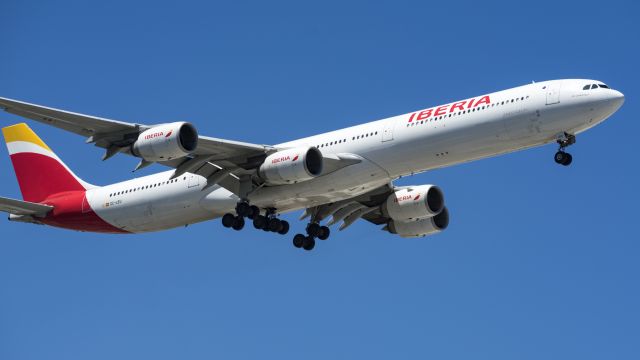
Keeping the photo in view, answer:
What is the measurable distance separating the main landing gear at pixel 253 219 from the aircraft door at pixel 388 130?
22.5ft

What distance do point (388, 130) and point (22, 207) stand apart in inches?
752

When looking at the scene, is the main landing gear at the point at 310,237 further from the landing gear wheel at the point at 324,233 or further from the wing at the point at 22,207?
the wing at the point at 22,207

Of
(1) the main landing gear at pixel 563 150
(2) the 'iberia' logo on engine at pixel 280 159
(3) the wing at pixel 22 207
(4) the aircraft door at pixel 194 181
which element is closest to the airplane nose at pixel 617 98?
(1) the main landing gear at pixel 563 150

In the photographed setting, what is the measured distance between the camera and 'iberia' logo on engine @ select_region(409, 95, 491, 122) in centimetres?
4500

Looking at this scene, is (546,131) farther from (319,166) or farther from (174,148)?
(174,148)

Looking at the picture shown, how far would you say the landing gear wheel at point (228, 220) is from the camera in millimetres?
49750

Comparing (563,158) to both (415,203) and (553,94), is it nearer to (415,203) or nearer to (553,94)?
(553,94)

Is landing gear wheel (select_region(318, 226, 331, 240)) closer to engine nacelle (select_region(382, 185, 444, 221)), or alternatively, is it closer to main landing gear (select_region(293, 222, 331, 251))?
main landing gear (select_region(293, 222, 331, 251))

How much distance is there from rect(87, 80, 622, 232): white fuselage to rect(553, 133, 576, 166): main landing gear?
0.26m

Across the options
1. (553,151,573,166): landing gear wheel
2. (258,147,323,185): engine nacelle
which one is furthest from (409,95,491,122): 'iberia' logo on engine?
(258,147,323,185): engine nacelle

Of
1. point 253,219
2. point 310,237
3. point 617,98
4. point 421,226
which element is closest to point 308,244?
point 310,237

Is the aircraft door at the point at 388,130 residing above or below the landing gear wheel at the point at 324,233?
above

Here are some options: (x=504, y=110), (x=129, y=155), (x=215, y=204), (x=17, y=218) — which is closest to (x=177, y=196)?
(x=215, y=204)

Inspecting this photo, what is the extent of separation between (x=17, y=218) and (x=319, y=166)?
17.5 m
